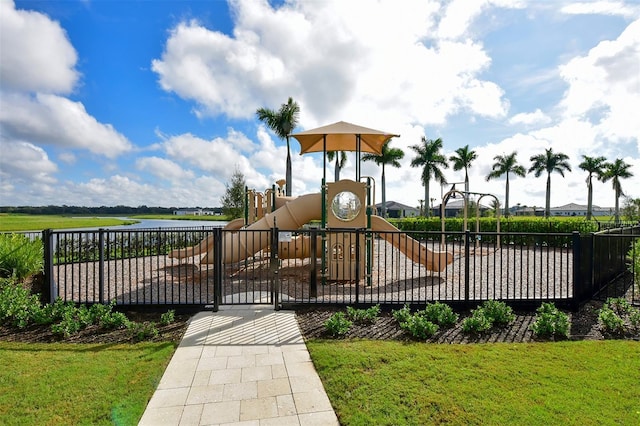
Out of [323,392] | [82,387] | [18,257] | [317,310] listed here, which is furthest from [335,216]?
[18,257]

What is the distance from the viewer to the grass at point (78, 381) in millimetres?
3135

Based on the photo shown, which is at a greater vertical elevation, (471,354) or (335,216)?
(335,216)

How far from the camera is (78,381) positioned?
3.72 metres

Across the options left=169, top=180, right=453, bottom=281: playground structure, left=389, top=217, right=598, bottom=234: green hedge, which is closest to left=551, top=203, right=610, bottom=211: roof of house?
left=389, top=217, right=598, bottom=234: green hedge

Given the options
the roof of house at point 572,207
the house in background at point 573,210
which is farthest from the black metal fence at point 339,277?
the roof of house at point 572,207

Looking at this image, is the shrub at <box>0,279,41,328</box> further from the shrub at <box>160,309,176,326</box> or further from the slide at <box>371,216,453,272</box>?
the slide at <box>371,216,453,272</box>

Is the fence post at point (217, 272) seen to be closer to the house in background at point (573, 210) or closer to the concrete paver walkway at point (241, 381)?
the concrete paver walkway at point (241, 381)

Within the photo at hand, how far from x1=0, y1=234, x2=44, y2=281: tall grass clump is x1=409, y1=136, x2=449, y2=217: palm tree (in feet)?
125

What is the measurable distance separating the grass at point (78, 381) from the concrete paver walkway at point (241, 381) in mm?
202

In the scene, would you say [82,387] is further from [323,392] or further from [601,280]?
[601,280]

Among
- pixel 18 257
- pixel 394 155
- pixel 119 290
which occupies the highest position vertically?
pixel 394 155

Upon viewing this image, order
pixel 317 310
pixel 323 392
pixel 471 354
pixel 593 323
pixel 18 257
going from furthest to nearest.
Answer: pixel 18 257 < pixel 317 310 < pixel 593 323 < pixel 471 354 < pixel 323 392

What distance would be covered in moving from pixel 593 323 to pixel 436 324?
2496mm

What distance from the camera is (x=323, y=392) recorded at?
3520 millimetres
